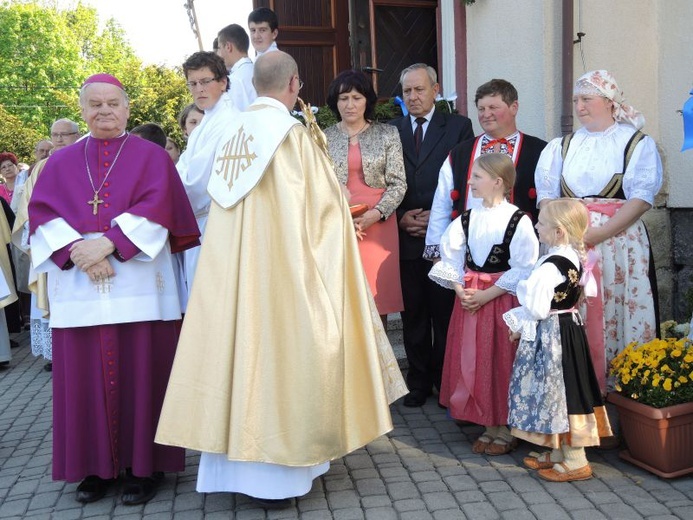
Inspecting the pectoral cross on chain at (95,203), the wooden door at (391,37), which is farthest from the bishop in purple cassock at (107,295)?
the wooden door at (391,37)

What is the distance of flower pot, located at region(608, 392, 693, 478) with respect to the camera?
Answer: 3.92m

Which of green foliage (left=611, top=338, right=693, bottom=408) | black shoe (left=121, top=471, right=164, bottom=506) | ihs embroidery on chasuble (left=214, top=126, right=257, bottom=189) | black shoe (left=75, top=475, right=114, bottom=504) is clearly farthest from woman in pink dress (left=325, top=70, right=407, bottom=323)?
black shoe (left=75, top=475, right=114, bottom=504)

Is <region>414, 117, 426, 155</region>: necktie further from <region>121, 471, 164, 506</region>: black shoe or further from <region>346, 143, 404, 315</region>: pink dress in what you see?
<region>121, 471, 164, 506</region>: black shoe

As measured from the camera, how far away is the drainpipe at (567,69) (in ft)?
19.5

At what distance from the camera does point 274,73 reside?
379cm

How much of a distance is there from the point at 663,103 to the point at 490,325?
2986mm

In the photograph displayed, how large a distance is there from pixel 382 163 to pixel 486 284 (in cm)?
115

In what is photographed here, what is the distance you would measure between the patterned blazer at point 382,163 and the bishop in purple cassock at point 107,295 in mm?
1355

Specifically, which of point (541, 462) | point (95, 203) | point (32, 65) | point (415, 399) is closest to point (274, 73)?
point (95, 203)

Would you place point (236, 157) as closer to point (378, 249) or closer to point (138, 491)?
point (378, 249)

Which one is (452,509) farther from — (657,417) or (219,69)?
(219,69)

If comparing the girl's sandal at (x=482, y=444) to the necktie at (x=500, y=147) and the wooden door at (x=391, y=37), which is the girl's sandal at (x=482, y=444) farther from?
the wooden door at (x=391, y=37)

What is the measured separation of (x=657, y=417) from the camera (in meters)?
3.90

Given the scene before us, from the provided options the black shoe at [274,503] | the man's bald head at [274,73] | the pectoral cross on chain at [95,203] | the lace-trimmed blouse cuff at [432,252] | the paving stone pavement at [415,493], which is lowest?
the paving stone pavement at [415,493]
